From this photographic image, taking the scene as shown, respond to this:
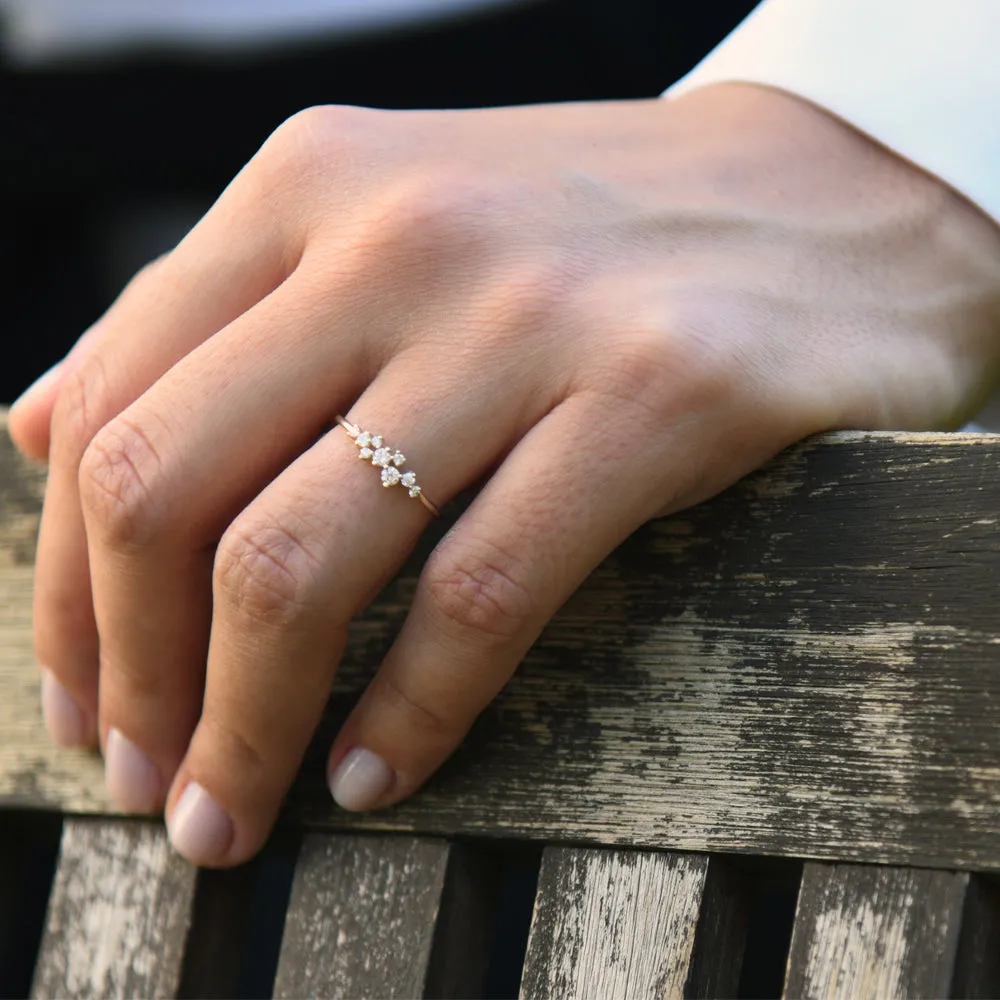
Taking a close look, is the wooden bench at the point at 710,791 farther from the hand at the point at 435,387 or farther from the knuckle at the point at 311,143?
the knuckle at the point at 311,143

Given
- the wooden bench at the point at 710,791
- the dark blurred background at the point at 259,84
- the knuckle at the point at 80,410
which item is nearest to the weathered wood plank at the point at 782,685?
the wooden bench at the point at 710,791

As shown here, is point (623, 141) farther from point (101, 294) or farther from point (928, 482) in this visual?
point (101, 294)

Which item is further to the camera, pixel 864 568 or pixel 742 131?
pixel 742 131

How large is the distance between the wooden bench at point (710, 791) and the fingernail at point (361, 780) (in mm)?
17

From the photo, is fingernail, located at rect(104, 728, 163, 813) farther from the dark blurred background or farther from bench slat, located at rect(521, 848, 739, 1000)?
the dark blurred background

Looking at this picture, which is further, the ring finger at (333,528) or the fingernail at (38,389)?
the fingernail at (38,389)

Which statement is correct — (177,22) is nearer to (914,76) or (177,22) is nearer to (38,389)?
(38,389)

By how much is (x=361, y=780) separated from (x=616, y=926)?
16 centimetres

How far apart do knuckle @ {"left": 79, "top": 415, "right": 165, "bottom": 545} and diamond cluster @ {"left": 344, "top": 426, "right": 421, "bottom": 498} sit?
0.11m

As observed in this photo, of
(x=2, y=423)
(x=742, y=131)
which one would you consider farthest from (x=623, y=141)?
(x=2, y=423)

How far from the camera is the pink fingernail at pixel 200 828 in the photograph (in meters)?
0.68

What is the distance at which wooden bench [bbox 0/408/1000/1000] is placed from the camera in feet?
1.74

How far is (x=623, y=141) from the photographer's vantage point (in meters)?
0.71

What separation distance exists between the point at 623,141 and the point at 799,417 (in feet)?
0.74
